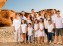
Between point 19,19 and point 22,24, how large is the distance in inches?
10.9

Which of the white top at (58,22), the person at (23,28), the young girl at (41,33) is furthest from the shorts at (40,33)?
the white top at (58,22)

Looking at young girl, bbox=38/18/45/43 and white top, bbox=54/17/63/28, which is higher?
white top, bbox=54/17/63/28

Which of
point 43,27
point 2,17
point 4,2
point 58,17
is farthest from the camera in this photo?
point 2,17

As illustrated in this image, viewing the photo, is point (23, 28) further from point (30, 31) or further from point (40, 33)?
point (40, 33)

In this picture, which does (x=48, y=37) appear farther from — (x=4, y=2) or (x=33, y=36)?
(x=4, y=2)

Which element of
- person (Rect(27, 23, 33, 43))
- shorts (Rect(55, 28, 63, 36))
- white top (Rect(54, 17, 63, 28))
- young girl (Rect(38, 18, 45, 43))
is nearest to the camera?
white top (Rect(54, 17, 63, 28))

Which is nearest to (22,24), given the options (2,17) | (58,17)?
(58,17)

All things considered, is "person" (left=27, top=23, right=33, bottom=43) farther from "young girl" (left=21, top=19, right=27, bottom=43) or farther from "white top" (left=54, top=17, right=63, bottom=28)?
"white top" (left=54, top=17, right=63, bottom=28)

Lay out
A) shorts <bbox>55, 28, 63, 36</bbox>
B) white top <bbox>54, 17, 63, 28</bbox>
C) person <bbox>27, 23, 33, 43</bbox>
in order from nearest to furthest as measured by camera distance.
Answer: white top <bbox>54, 17, 63, 28</bbox> < shorts <bbox>55, 28, 63, 36</bbox> < person <bbox>27, 23, 33, 43</bbox>

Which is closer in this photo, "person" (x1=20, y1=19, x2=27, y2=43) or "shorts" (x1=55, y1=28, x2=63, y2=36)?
"shorts" (x1=55, y1=28, x2=63, y2=36)

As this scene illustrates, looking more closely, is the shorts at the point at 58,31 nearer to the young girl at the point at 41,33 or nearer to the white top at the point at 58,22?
the white top at the point at 58,22

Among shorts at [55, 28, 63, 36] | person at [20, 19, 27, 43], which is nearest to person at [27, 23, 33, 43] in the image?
person at [20, 19, 27, 43]

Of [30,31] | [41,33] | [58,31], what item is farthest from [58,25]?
[30,31]

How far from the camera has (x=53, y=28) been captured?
10281mm
